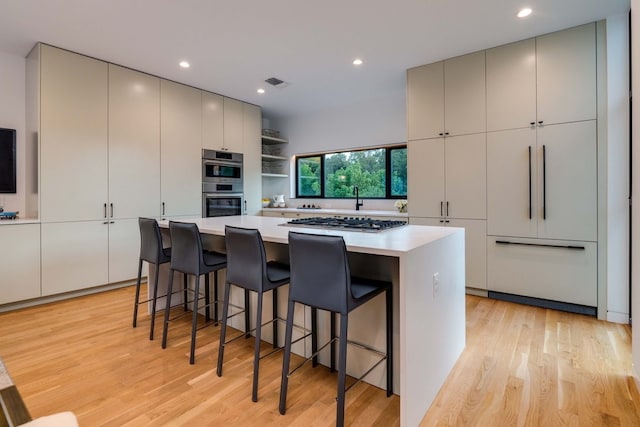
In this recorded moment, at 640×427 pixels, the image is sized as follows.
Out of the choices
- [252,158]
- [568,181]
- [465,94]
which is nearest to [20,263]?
[252,158]

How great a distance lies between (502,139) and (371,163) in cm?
218

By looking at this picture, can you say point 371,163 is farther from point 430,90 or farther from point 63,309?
point 63,309

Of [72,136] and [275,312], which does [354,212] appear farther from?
[72,136]

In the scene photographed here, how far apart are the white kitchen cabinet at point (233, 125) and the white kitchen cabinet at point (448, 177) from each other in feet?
8.72

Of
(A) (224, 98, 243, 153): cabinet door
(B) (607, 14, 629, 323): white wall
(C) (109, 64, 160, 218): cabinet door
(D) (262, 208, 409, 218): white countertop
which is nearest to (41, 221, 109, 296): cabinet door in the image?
(C) (109, 64, 160, 218): cabinet door

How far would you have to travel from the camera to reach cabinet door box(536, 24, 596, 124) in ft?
9.49

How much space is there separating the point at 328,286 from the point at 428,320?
586 millimetres

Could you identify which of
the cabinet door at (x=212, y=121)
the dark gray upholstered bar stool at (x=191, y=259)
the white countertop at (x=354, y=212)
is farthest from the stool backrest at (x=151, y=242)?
the white countertop at (x=354, y=212)

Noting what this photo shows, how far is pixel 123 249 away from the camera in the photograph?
153 inches

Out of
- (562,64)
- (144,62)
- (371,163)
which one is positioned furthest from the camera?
(371,163)

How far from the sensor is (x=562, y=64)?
3.01 m

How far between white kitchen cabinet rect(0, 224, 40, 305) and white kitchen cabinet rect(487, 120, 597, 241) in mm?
4647

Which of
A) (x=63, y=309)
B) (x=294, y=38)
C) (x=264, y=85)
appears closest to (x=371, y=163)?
(x=264, y=85)

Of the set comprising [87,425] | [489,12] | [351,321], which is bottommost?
[87,425]
